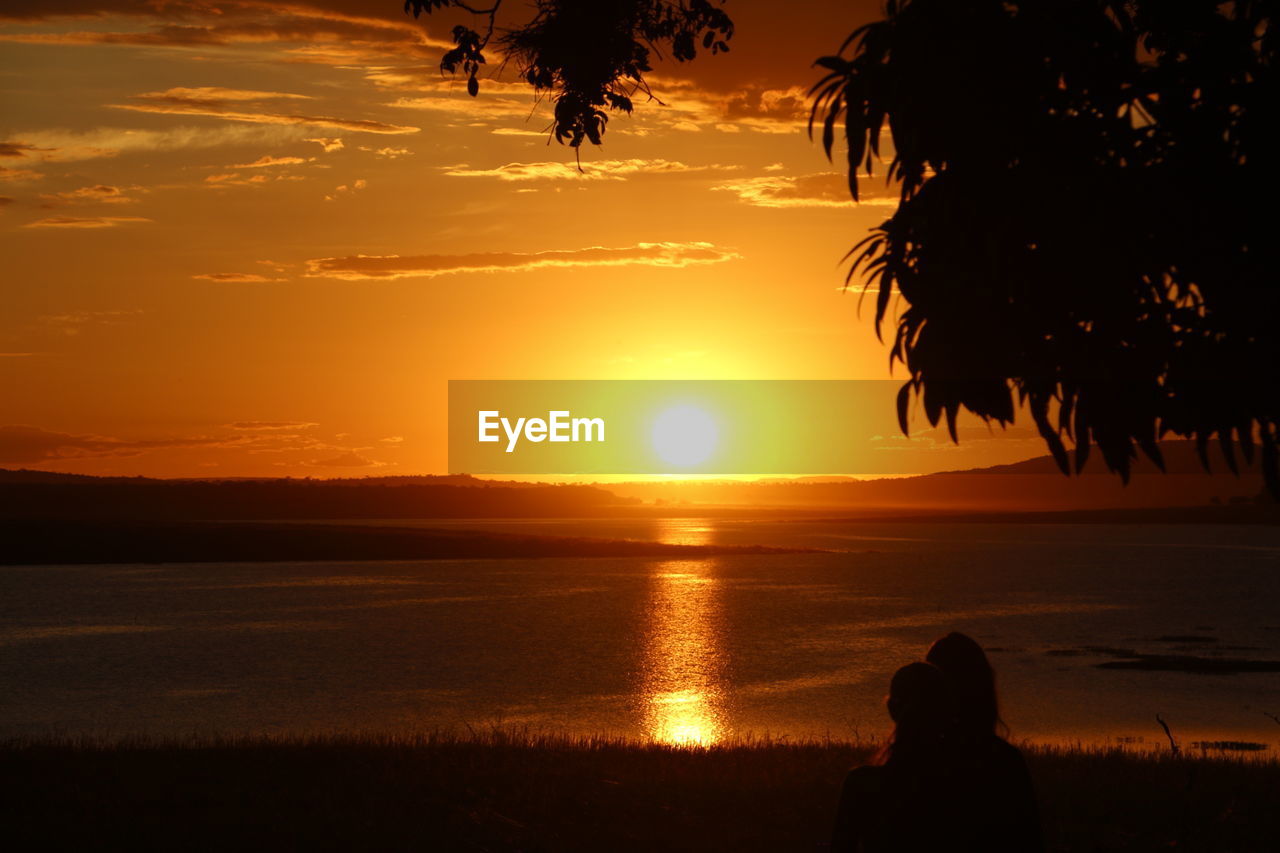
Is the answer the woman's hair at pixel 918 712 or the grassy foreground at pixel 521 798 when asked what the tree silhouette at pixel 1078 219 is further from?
the grassy foreground at pixel 521 798

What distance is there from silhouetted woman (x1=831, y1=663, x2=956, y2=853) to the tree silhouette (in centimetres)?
319

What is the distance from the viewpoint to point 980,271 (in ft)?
27.9

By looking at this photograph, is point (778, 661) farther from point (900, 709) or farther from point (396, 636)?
point (900, 709)

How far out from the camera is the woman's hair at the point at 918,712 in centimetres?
587

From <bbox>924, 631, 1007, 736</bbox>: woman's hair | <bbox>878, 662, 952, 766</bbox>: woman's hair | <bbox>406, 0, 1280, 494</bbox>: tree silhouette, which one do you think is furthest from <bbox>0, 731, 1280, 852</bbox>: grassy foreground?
<bbox>878, 662, 952, 766</bbox>: woman's hair

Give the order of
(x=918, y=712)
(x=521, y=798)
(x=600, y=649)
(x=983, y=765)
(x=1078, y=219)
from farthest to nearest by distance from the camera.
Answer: (x=600, y=649), (x=521, y=798), (x=1078, y=219), (x=983, y=765), (x=918, y=712)

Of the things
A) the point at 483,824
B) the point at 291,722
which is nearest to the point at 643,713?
the point at 291,722

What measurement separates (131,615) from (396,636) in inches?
824

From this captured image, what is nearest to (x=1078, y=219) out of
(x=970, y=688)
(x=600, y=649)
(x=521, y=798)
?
(x=970, y=688)

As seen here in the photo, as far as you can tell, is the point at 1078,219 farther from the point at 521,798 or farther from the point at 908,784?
the point at 521,798

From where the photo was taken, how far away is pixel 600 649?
179 ft

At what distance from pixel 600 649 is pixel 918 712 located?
49.4m

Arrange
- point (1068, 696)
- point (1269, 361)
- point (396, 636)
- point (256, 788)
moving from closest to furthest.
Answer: point (1269, 361) < point (256, 788) < point (1068, 696) < point (396, 636)

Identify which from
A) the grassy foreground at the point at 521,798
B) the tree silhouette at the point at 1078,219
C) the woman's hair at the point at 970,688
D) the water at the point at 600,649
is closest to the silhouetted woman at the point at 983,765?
the woman's hair at the point at 970,688
